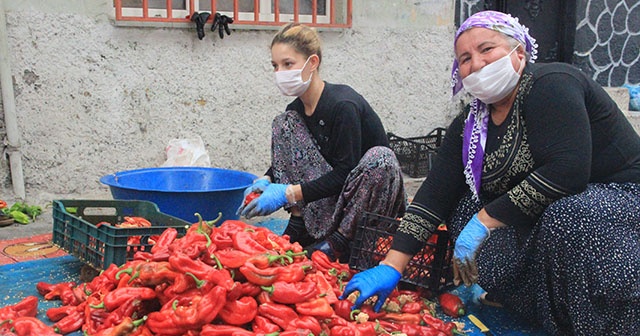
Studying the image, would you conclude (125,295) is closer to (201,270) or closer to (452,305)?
(201,270)

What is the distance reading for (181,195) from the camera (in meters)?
3.95

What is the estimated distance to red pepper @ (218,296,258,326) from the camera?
2.37m

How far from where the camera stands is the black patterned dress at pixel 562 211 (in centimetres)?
246

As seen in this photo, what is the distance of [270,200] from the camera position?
3.58 meters

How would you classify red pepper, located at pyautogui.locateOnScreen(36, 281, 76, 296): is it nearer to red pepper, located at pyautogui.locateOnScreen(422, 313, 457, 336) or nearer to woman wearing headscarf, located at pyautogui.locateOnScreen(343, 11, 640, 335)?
woman wearing headscarf, located at pyautogui.locateOnScreen(343, 11, 640, 335)

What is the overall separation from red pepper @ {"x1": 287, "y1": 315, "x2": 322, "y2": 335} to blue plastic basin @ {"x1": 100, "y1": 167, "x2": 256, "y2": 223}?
1748mm

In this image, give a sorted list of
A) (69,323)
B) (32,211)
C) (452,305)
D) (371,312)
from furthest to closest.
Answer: (32,211), (452,305), (371,312), (69,323)

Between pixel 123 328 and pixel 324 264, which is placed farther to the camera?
pixel 324 264

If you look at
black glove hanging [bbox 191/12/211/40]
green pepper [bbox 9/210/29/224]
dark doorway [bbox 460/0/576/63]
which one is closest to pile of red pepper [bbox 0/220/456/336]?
green pepper [bbox 9/210/29/224]

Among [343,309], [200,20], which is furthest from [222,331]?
[200,20]

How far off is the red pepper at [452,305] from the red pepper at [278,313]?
0.93 meters

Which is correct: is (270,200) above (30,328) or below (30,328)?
above

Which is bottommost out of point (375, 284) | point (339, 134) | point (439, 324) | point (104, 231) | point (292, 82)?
point (439, 324)

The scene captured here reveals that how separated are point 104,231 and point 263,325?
1.13 meters
